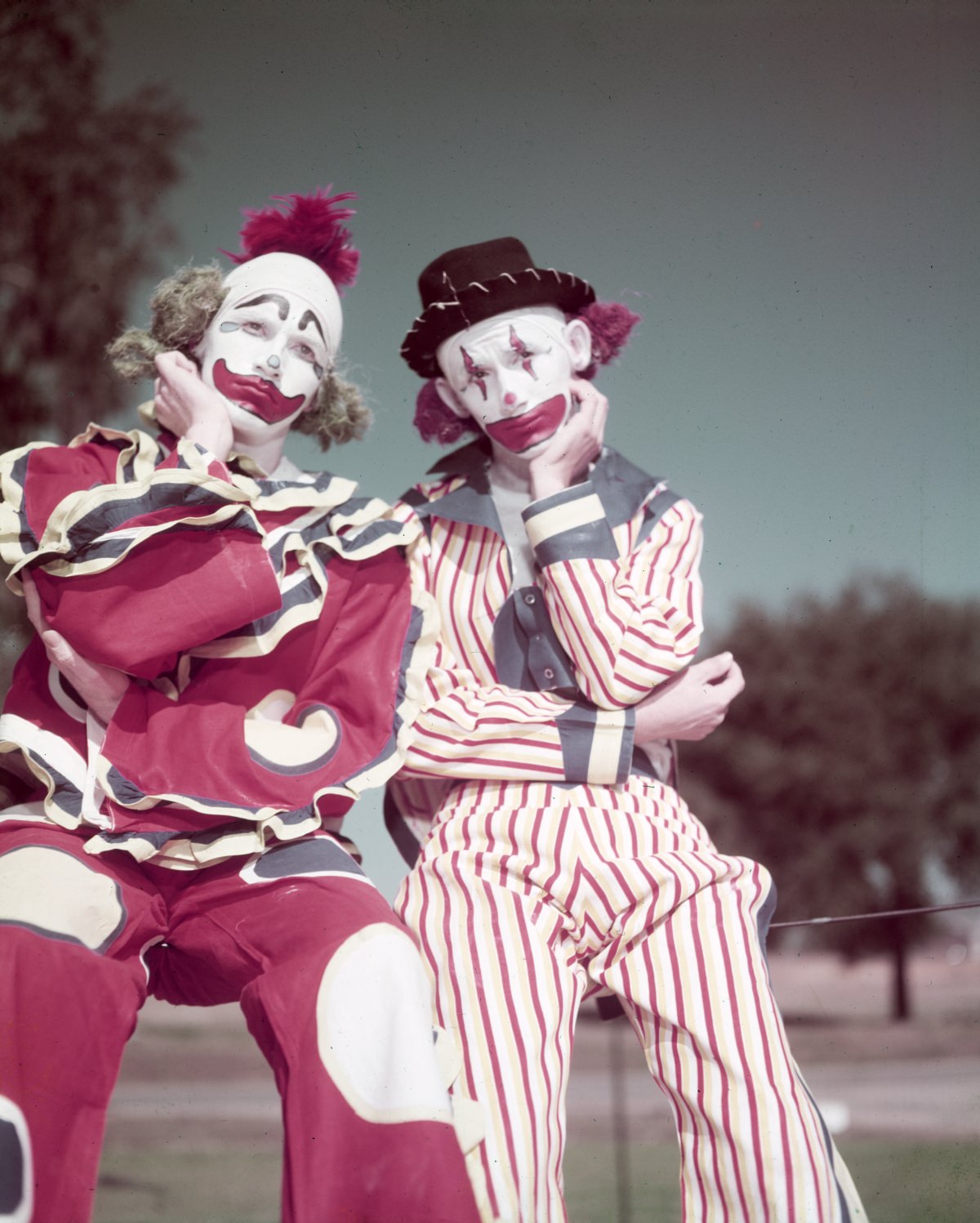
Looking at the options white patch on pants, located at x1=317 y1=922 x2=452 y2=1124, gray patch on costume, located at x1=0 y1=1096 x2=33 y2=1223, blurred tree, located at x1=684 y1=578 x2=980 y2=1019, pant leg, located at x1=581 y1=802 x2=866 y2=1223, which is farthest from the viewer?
blurred tree, located at x1=684 y1=578 x2=980 y2=1019

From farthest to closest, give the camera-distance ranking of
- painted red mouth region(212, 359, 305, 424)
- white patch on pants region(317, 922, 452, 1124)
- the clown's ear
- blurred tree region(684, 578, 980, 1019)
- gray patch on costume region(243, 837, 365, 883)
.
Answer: blurred tree region(684, 578, 980, 1019), the clown's ear, painted red mouth region(212, 359, 305, 424), gray patch on costume region(243, 837, 365, 883), white patch on pants region(317, 922, 452, 1124)

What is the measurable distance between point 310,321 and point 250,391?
0.53 feet

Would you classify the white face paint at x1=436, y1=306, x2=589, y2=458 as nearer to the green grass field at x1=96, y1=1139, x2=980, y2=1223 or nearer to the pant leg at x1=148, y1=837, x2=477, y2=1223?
the pant leg at x1=148, y1=837, x2=477, y2=1223

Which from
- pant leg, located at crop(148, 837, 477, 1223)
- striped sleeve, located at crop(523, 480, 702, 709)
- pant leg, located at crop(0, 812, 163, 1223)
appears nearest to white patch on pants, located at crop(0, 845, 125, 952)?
pant leg, located at crop(0, 812, 163, 1223)

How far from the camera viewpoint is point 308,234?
2262 mm

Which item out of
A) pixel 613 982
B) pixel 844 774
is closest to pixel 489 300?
pixel 613 982

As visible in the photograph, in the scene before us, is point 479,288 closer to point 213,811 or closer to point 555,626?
point 555,626

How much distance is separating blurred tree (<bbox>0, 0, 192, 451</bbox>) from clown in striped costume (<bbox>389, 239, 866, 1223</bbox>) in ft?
7.98

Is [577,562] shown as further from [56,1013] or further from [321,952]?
[56,1013]

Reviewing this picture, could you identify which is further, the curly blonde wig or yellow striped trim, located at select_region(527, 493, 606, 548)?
the curly blonde wig

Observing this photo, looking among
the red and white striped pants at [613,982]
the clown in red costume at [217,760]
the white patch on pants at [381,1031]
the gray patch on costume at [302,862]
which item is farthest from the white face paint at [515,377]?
the white patch on pants at [381,1031]

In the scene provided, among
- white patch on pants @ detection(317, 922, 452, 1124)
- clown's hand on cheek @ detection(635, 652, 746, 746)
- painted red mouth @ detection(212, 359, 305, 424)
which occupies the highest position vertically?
painted red mouth @ detection(212, 359, 305, 424)

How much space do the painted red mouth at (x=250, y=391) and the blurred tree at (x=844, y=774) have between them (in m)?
9.80

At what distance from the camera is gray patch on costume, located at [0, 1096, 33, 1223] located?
53.6 inches
